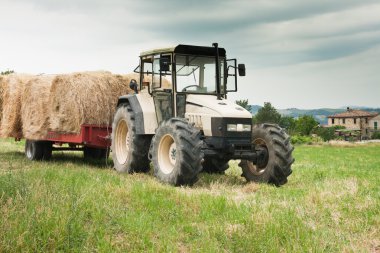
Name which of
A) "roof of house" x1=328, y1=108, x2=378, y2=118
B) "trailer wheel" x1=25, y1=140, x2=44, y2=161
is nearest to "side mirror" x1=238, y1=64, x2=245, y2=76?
"trailer wheel" x1=25, y1=140, x2=44, y2=161

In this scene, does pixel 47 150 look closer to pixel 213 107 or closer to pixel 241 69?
pixel 213 107

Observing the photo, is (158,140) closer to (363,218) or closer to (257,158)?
(257,158)

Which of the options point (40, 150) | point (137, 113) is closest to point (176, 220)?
point (137, 113)

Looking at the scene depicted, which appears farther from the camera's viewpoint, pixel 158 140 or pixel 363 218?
pixel 158 140

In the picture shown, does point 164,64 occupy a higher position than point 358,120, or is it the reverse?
point 164,64

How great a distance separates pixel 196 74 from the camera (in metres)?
10.3

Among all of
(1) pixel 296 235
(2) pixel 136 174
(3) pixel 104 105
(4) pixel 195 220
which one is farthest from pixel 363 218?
(3) pixel 104 105

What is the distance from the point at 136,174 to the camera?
10.8 m

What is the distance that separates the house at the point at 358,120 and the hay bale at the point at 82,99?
92.7 m

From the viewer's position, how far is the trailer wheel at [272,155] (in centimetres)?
974

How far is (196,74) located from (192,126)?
5.19 ft

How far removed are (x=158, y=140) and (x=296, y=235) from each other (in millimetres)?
4458

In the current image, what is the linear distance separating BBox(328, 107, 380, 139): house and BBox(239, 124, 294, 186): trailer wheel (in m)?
93.7

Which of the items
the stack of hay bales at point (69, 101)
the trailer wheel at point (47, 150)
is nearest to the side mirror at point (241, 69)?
the stack of hay bales at point (69, 101)
